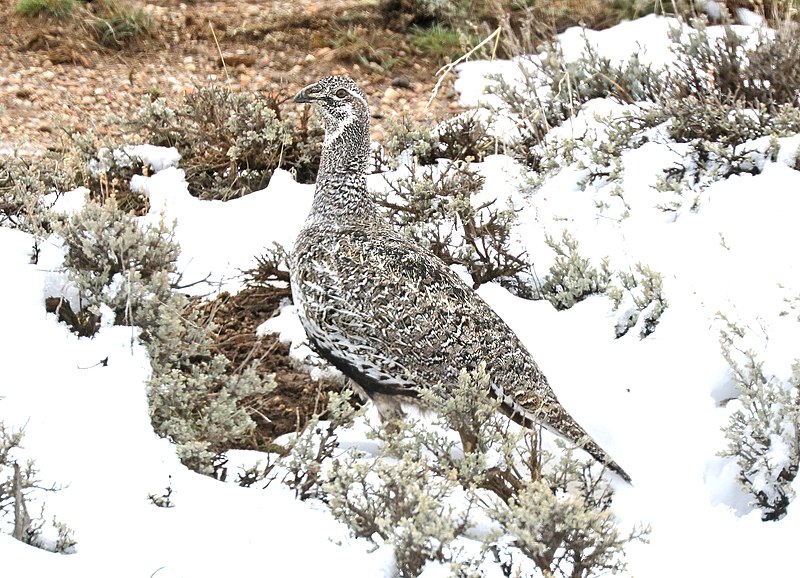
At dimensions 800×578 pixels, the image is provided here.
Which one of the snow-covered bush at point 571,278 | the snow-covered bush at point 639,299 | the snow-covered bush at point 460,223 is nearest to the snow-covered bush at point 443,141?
the snow-covered bush at point 460,223

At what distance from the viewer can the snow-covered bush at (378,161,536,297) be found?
534 centimetres

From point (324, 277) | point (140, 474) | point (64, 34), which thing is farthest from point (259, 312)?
point (64, 34)

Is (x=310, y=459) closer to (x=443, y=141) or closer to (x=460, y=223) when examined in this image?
(x=460, y=223)

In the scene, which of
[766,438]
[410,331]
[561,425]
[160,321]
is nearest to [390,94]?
[410,331]

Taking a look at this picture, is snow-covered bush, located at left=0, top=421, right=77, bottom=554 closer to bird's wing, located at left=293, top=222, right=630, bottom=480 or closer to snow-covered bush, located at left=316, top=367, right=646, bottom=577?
snow-covered bush, located at left=316, top=367, right=646, bottom=577

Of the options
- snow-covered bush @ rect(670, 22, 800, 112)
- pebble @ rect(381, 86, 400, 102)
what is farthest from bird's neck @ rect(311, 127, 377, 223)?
pebble @ rect(381, 86, 400, 102)

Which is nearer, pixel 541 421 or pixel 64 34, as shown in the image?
pixel 541 421

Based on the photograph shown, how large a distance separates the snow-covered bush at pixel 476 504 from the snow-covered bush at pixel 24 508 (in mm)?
816

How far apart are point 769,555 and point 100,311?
8.47ft

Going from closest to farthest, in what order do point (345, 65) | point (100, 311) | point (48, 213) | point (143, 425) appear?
point (143, 425) → point (100, 311) → point (48, 213) → point (345, 65)

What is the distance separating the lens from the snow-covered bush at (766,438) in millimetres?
3746

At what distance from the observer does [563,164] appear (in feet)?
20.2

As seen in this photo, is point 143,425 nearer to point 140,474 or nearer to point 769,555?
point 140,474

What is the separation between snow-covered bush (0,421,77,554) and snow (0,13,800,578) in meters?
0.05
